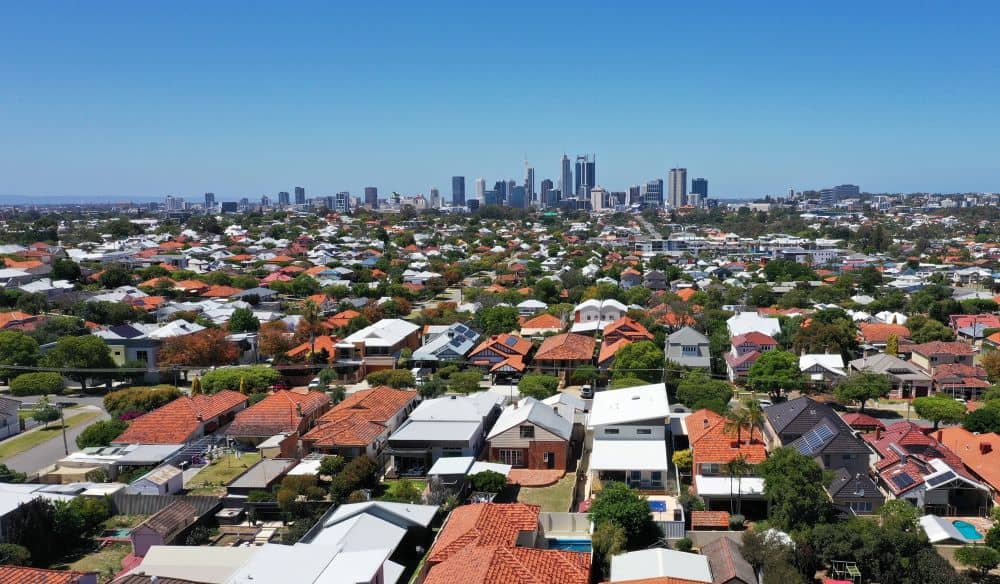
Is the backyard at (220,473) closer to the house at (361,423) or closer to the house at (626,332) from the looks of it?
the house at (361,423)

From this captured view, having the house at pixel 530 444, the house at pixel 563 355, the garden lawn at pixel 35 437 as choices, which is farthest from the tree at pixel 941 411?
the garden lawn at pixel 35 437

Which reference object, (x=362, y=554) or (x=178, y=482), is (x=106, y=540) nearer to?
(x=178, y=482)

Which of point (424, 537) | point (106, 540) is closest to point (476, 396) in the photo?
point (424, 537)

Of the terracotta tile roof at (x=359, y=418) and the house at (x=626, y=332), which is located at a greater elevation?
the house at (x=626, y=332)

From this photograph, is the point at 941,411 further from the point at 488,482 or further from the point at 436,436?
the point at 436,436

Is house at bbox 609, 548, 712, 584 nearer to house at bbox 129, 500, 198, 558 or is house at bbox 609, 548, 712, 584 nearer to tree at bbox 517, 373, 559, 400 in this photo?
house at bbox 129, 500, 198, 558

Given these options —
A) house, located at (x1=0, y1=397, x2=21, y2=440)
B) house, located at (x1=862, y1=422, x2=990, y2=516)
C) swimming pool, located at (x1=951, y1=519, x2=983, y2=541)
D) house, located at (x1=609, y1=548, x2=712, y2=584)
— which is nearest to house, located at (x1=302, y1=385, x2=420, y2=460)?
house, located at (x1=609, y1=548, x2=712, y2=584)
